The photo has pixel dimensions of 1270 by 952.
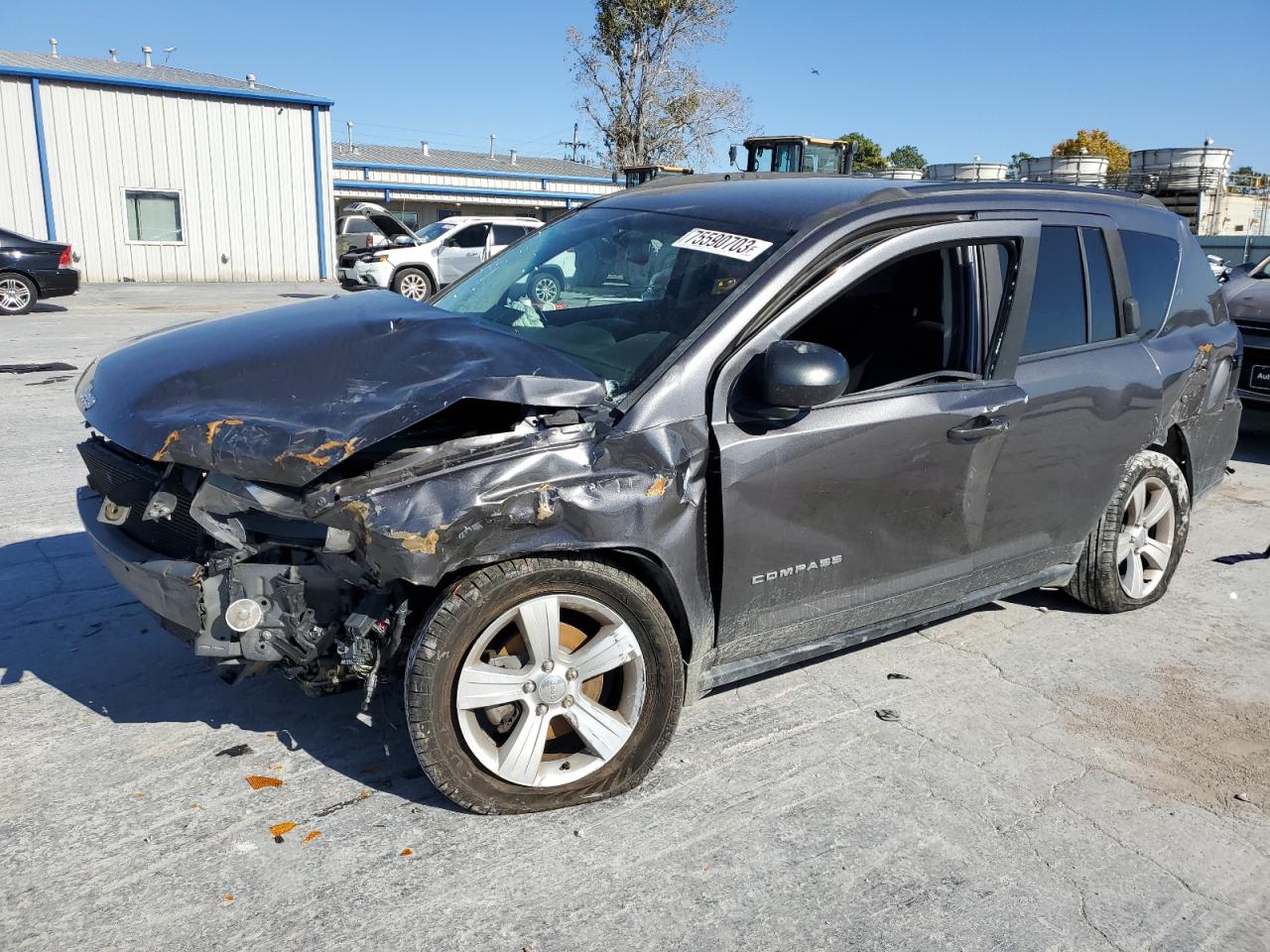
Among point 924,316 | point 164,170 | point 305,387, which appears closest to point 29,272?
point 164,170

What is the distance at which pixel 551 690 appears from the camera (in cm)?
293

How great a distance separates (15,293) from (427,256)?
7.07 metres

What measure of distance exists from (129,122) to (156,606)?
26478 mm

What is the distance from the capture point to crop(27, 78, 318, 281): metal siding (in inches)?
944

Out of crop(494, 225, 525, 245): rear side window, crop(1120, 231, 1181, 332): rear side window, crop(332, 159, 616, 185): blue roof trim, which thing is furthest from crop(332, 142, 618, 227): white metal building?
crop(1120, 231, 1181, 332): rear side window

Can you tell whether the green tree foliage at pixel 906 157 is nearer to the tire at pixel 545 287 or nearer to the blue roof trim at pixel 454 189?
the blue roof trim at pixel 454 189

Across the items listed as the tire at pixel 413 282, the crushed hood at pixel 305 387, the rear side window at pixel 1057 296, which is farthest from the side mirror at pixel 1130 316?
the tire at pixel 413 282

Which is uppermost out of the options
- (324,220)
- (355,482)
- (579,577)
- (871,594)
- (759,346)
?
(324,220)

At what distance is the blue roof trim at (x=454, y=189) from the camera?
4175 centimetres

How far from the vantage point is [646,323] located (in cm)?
343

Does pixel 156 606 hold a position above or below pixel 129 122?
below

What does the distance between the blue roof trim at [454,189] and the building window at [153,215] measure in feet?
50.9

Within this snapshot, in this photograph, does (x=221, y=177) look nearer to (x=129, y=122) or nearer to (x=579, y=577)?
(x=129, y=122)

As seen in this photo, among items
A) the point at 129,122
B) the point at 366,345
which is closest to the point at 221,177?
the point at 129,122
